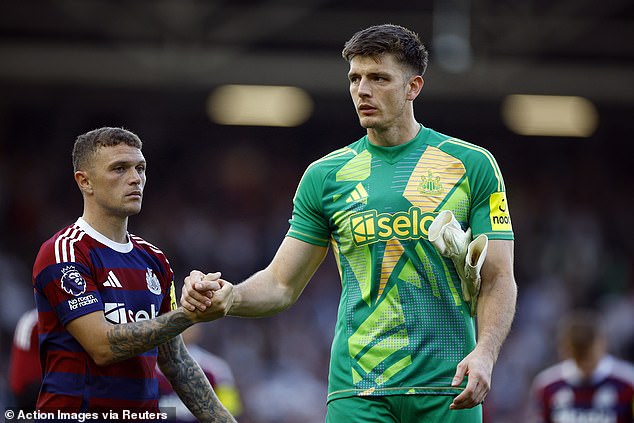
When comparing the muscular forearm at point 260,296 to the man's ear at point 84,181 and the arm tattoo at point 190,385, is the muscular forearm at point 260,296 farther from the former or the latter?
the man's ear at point 84,181

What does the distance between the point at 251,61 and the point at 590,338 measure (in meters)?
10.1

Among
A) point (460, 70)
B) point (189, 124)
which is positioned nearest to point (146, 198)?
point (189, 124)

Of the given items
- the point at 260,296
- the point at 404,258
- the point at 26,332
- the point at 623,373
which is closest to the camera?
the point at 404,258

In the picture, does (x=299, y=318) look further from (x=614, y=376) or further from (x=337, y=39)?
(x=614, y=376)

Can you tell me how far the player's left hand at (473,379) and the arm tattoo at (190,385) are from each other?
1.19 m

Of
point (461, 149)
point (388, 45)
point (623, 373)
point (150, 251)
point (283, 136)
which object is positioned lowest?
point (623, 373)

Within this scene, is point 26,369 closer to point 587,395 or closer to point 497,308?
point 497,308

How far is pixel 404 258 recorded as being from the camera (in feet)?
16.4

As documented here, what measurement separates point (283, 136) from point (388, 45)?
17634 millimetres

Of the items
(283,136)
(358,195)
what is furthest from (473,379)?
(283,136)

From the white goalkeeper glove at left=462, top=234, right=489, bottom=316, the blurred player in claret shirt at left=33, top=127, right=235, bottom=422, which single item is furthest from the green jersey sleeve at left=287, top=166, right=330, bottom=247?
the white goalkeeper glove at left=462, top=234, right=489, bottom=316

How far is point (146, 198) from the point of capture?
68.6 feet

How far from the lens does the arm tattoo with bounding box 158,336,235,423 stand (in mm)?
5262

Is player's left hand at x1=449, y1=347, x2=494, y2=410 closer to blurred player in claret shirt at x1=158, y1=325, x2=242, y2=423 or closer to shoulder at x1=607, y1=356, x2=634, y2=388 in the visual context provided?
blurred player in claret shirt at x1=158, y1=325, x2=242, y2=423
